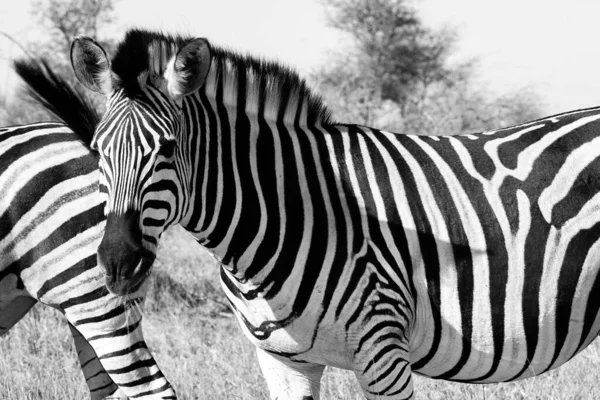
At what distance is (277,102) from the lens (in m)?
3.43

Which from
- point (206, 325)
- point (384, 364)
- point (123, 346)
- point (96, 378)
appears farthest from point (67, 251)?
point (206, 325)

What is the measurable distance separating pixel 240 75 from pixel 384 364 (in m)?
1.30

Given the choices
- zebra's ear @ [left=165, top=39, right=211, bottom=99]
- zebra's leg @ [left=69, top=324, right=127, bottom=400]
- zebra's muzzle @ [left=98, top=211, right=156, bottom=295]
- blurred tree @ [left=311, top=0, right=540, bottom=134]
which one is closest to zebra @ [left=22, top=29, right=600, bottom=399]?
zebra's ear @ [left=165, top=39, right=211, bottom=99]

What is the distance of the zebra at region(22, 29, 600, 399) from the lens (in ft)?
10.5

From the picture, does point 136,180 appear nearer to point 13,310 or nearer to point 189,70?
point 189,70

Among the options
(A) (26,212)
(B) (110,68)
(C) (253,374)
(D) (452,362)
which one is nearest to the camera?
(B) (110,68)

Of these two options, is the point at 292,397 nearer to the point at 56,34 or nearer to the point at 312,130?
the point at 312,130

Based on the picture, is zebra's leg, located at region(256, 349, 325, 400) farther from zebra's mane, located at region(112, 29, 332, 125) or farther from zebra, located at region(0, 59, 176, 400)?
zebra's mane, located at region(112, 29, 332, 125)

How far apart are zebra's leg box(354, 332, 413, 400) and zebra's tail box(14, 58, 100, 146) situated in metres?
1.75

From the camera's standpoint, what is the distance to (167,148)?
299cm

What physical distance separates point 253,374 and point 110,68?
2.62 m

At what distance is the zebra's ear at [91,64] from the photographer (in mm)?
3170

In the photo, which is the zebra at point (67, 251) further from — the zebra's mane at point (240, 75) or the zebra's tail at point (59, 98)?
the zebra's mane at point (240, 75)

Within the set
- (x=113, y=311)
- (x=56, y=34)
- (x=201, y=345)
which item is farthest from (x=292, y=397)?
(x=56, y=34)
